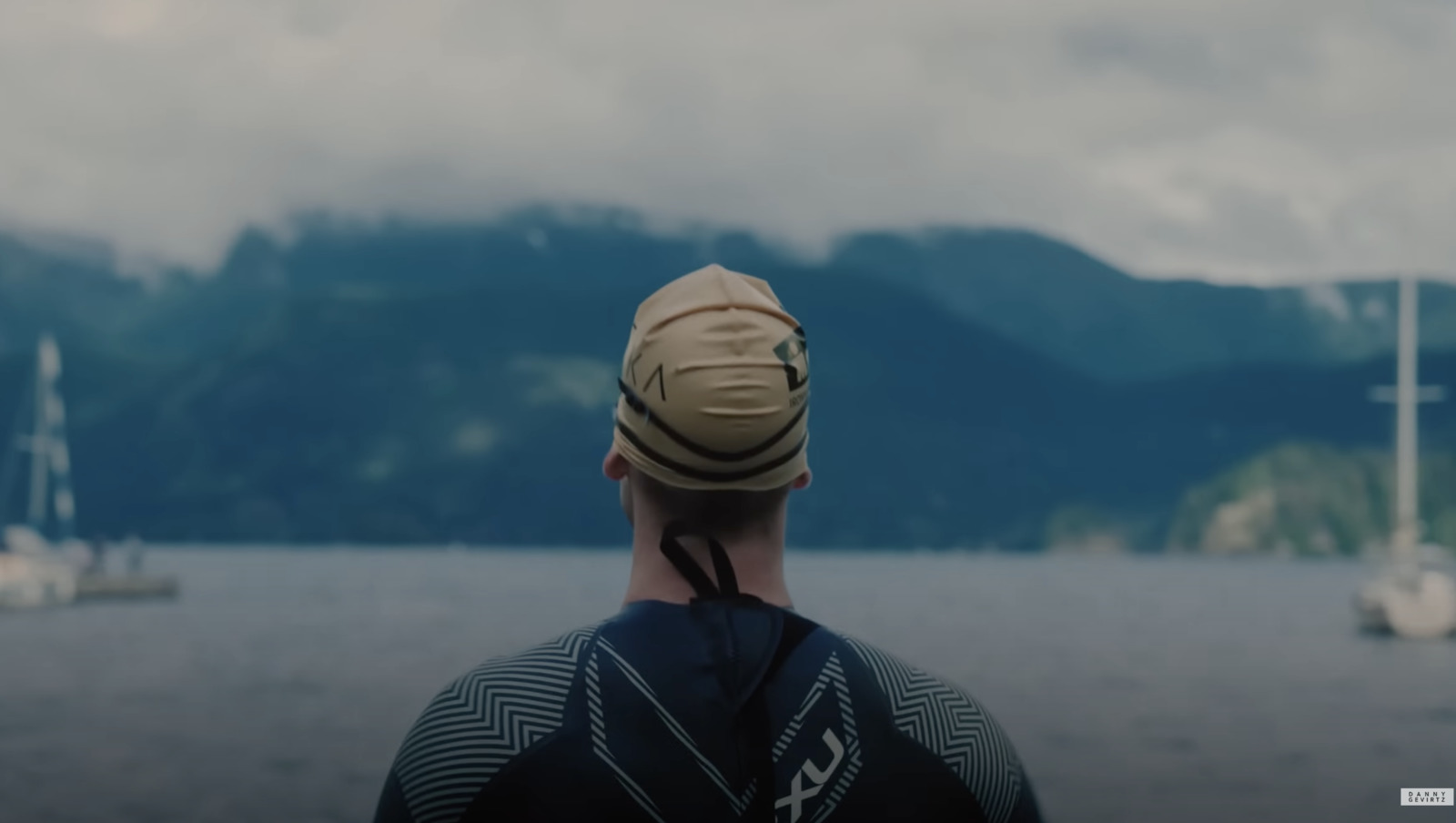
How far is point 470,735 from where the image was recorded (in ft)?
8.89

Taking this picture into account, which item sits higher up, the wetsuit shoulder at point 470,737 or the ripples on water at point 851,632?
the wetsuit shoulder at point 470,737

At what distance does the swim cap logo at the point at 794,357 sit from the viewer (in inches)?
115

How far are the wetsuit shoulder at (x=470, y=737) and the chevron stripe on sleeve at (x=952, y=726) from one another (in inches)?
21.7

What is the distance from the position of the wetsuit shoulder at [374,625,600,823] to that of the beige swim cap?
1.42 ft

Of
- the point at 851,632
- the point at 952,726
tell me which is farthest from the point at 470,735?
the point at 851,632

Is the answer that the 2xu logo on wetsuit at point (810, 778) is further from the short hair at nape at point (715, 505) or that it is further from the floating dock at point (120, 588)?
the floating dock at point (120, 588)

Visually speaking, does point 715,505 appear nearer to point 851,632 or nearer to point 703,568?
point 703,568

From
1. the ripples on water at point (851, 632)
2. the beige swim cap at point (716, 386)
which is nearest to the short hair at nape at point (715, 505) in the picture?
the beige swim cap at point (716, 386)

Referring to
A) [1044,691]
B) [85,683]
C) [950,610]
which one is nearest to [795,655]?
[1044,691]

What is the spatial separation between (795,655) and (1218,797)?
4975 centimetres

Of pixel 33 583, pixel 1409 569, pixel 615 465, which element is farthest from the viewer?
pixel 33 583

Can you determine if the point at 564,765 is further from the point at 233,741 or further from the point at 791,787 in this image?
the point at 233,741

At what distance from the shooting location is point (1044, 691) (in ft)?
284

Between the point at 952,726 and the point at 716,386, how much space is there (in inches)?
27.4
